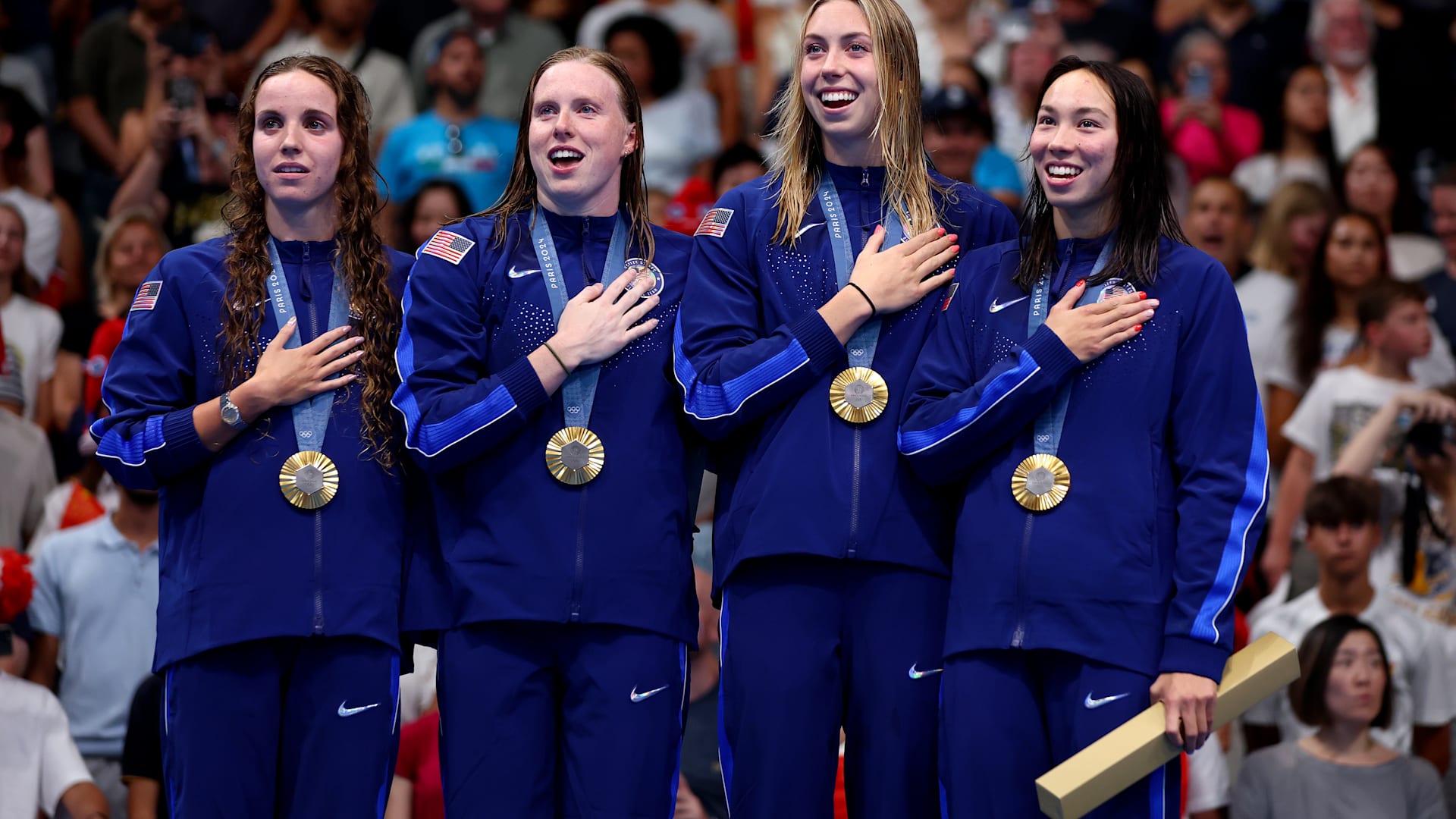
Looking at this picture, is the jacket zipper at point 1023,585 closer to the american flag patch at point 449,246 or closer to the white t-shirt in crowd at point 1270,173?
the american flag patch at point 449,246

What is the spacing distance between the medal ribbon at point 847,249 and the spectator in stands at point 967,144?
3773 millimetres

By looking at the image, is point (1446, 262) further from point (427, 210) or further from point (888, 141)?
point (888, 141)

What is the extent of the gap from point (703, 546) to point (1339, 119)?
4.90 m

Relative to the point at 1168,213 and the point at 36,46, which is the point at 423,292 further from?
the point at 36,46

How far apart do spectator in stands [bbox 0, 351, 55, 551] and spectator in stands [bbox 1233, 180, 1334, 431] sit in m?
5.44

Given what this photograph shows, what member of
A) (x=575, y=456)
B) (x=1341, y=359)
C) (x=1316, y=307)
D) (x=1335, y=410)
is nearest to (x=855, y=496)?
(x=575, y=456)

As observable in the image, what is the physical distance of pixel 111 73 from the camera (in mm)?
10320

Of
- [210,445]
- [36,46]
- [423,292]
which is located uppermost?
[36,46]

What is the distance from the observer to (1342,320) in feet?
28.3

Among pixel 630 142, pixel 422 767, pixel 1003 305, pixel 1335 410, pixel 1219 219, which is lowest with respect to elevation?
pixel 422 767

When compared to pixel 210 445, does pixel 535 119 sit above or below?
above

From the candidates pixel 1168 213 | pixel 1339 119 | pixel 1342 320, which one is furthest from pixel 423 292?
pixel 1339 119

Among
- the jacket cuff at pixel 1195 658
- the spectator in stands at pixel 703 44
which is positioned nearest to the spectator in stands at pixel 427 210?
the spectator in stands at pixel 703 44

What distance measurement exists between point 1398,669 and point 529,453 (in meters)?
3.90
